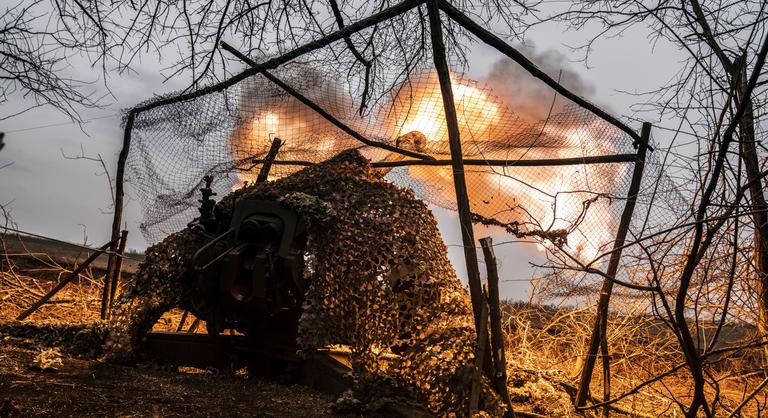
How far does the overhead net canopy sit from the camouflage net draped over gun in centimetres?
86

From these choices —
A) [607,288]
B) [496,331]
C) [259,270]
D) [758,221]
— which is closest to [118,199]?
[259,270]

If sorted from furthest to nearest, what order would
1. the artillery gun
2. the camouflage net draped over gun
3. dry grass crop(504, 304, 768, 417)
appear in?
dry grass crop(504, 304, 768, 417), the artillery gun, the camouflage net draped over gun

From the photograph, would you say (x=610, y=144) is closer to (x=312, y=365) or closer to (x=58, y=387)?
(x=312, y=365)

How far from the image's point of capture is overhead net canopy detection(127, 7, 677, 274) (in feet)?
17.7

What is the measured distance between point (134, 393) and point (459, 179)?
2813 millimetres

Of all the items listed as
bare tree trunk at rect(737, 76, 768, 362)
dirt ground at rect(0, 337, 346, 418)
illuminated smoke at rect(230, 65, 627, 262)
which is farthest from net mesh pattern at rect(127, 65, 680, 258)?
dirt ground at rect(0, 337, 346, 418)

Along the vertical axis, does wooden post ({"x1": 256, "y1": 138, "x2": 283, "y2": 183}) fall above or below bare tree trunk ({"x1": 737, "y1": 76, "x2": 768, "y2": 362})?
above

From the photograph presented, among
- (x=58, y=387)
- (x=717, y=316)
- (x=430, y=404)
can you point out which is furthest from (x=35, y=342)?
(x=717, y=316)

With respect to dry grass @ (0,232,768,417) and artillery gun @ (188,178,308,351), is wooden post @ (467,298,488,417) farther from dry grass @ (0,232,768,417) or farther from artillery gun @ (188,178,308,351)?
artillery gun @ (188,178,308,351)

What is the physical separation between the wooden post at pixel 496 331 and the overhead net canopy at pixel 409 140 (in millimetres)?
654

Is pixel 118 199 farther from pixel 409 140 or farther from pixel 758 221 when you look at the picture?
pixel 758 221

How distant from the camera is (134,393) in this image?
163 inches

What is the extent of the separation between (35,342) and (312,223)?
3036mm

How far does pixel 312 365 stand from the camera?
16.5 ft
